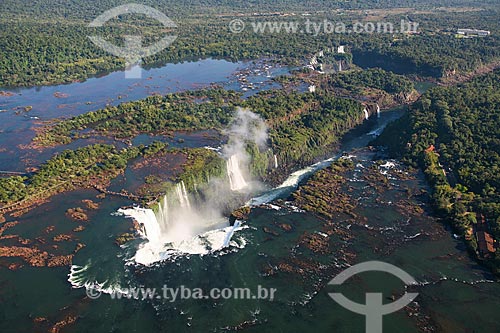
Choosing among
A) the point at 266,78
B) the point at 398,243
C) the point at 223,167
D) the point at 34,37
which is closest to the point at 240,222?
the point at 223,167

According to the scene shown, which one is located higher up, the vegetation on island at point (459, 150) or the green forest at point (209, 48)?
the green forest at point (209, 48)

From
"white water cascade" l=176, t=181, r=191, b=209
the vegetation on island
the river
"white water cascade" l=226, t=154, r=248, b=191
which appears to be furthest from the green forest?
the river

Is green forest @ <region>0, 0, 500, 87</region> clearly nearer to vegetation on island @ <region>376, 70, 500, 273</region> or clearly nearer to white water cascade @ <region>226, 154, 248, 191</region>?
vegetation on island @ <region>376, 70, 500, 273</region>

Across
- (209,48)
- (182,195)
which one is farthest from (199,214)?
(209,48)

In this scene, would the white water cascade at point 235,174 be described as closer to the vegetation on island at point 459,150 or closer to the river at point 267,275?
the river at point 267,275

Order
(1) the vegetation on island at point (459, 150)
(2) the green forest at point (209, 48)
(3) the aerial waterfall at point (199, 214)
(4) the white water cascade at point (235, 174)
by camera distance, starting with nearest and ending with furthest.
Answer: (3) the aerial waterfall at point (199, 214) → (1) the vegetation on island at point (459, 150) → (4) the white water cascade at point (235, 174) → (2) the green forest at point (209, 48)

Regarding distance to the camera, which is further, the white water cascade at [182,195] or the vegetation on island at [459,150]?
the white water cascade at [182,195]

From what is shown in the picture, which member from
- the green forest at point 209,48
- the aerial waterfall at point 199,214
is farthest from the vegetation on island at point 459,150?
the green forest at point 209,48

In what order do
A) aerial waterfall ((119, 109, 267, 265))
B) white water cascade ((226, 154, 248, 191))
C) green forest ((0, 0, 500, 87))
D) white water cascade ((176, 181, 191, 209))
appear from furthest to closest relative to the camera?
green forest ((0, 0, 500, 87)), white water cascade ((226, 154, 248, 191)), white water cascade ((176, 181, 191, 209)), aerial waterfall ((119, 109, 267, 265))

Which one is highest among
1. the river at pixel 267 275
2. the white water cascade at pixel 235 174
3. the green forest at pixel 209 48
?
the green forest at pixel 209 48

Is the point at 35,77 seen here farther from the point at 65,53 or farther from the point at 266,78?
the point at 266,78
